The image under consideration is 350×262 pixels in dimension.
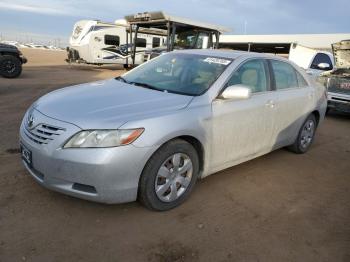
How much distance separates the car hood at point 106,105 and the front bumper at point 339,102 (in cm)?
694

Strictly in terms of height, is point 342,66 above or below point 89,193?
above

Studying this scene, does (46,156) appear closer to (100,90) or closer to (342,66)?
(100,90)

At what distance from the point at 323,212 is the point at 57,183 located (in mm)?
2762

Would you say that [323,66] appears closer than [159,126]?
No

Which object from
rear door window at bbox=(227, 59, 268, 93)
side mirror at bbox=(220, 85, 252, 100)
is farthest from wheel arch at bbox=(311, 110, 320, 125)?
side mirror at bbox=(220, 85, 252, 100)

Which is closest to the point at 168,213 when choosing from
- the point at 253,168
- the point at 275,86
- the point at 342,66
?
the point at 253,168

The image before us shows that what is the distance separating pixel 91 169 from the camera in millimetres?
3096

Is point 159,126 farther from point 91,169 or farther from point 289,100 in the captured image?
point 289,100

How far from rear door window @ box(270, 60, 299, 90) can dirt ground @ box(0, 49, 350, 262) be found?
1272mm

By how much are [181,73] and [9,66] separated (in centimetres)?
1126

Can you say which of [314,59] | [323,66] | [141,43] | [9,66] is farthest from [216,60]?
[141,43]

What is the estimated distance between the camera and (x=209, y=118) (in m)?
3.79

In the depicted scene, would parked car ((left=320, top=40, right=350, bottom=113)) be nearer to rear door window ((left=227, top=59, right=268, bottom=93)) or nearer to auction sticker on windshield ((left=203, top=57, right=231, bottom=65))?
rear door window ((left=227, top=59, right=268, bottom=93))

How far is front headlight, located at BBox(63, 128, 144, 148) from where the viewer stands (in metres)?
3.12
